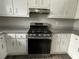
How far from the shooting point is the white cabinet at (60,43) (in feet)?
9.96

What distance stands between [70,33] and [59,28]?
1.74ft

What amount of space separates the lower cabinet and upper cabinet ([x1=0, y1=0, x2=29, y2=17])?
92cm

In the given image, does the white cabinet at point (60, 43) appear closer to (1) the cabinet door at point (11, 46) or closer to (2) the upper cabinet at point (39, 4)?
(2) the upper cabinet at point (39, 4)

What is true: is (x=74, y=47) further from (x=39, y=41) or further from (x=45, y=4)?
(x=45, y=4)

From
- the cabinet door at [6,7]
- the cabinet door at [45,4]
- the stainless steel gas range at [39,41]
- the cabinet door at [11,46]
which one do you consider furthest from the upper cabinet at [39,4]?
the cabinet door at [11,46]

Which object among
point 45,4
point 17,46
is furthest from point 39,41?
point 45,4

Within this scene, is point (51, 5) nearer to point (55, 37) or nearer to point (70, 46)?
point (55, 37)

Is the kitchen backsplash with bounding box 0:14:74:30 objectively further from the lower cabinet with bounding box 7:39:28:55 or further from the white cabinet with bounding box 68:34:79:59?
the white cabinet with bounding box 68:34:79:59

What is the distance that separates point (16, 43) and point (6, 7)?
4.12 ft

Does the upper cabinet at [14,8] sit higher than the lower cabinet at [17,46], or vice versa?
the upper cabinet at [14,8]

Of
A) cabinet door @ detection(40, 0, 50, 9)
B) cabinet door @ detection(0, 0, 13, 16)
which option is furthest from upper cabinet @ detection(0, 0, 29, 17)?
cabinet door @ detection(40, 0, 50, 9)

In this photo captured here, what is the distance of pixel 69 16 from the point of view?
122 inches

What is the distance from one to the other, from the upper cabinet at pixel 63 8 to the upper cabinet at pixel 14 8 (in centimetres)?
92

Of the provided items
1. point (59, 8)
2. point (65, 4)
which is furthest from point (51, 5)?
point (65, 4)
